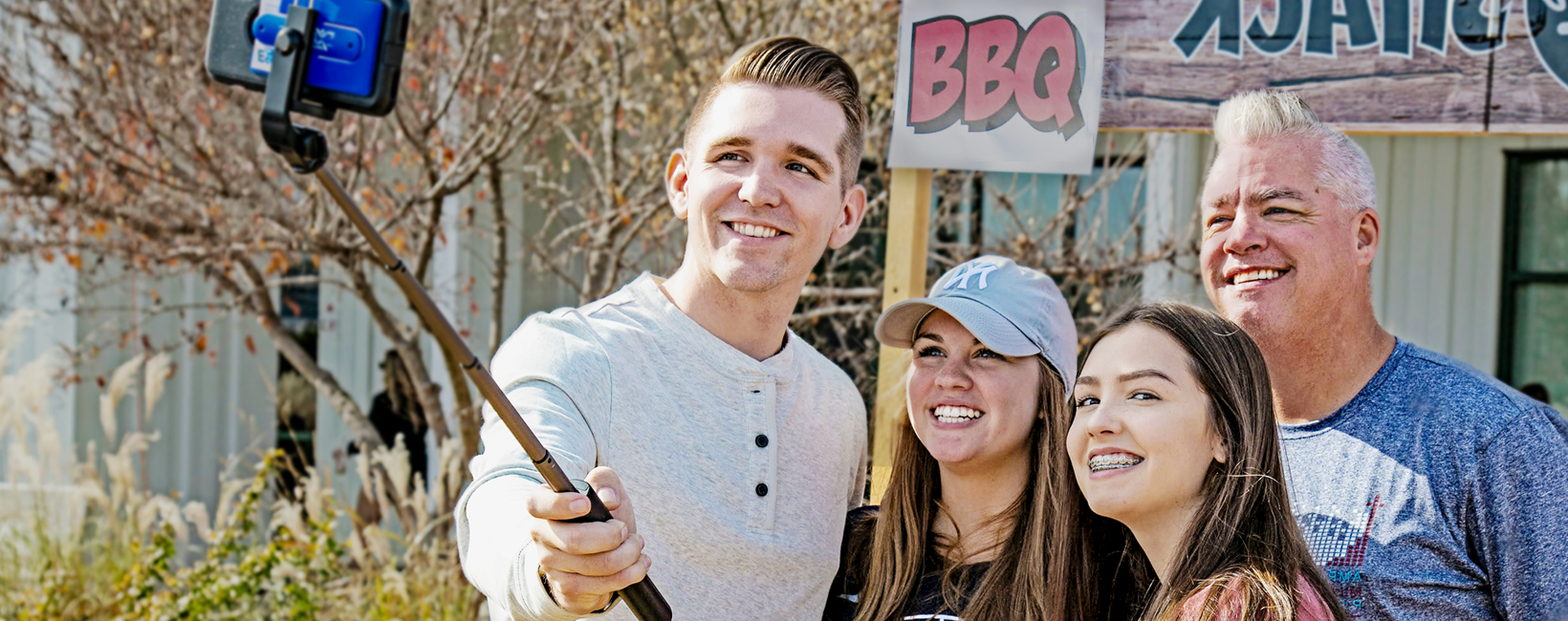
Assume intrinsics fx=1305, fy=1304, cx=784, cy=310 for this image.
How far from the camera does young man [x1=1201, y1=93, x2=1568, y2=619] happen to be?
Answer: 2.34 m

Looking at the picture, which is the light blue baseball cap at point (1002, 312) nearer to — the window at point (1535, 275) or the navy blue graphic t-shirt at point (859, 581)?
the navy blue graphic t-shirt at point (859, 581)

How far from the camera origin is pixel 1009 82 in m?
3.08

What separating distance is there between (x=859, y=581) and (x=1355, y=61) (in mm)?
1613

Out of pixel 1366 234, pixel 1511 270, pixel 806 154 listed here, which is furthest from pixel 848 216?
pixel 1511 270

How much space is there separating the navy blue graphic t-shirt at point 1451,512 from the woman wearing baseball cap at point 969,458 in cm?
52

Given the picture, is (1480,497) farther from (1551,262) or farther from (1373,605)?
(1551,262)

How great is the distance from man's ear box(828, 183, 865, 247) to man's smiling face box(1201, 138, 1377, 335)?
752mm

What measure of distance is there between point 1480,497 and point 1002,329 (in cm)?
90

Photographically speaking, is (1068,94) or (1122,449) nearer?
(1122,449)

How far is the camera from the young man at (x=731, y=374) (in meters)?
2.41

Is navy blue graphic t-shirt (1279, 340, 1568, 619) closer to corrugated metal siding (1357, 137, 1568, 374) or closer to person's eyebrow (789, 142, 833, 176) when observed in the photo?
person's eyebrow (789, 142, 833, 176)

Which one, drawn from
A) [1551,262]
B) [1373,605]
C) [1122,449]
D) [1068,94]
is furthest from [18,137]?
[1551,262]

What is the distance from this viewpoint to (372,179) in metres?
5.54

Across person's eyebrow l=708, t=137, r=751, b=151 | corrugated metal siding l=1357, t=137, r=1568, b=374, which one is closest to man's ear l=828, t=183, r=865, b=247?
person's eyebrow l=708, t=137, r=751, b=151
